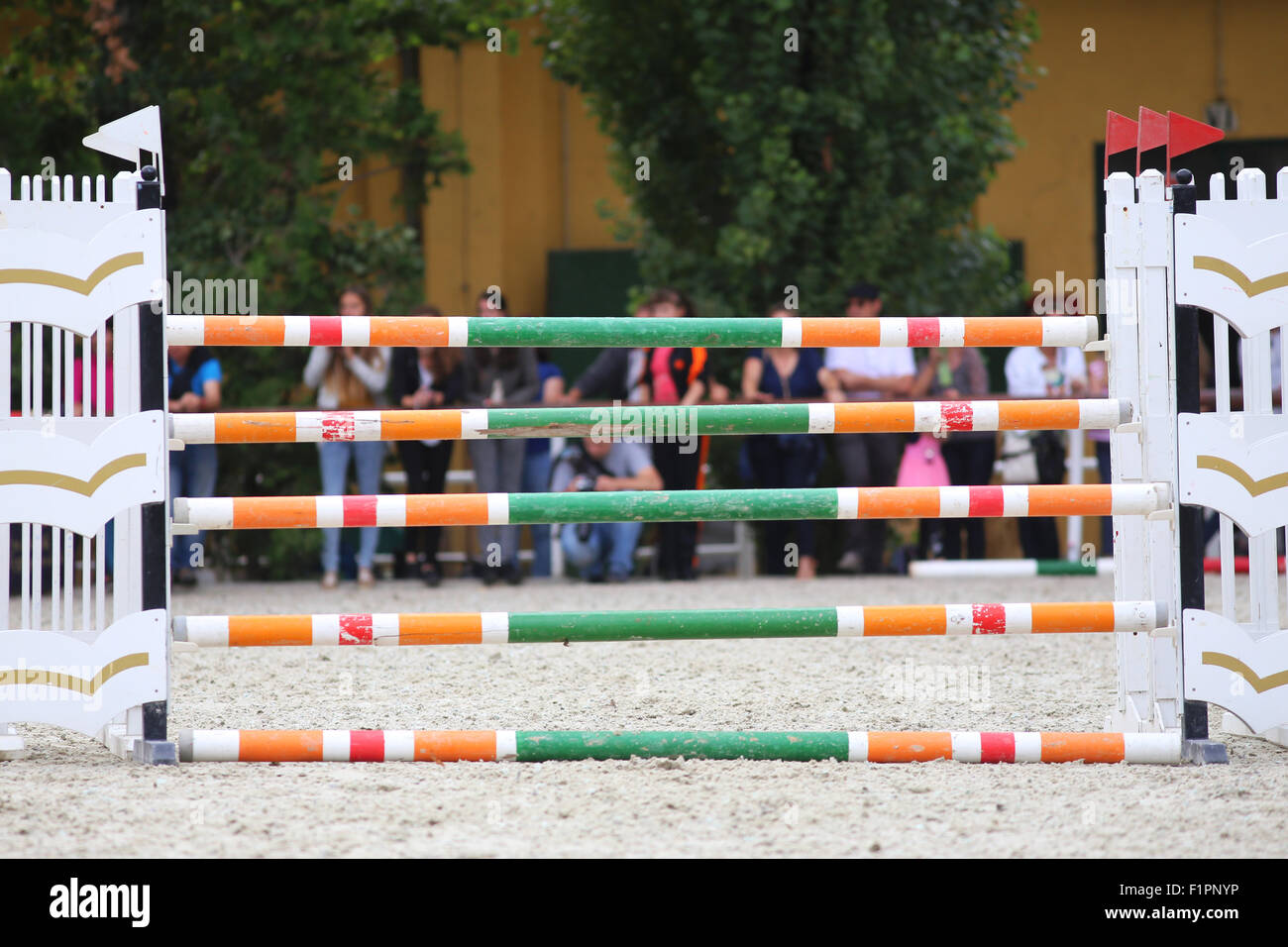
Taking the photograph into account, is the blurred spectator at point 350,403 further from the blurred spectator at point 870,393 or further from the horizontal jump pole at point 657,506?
the horizontal jump pole at point 657,506

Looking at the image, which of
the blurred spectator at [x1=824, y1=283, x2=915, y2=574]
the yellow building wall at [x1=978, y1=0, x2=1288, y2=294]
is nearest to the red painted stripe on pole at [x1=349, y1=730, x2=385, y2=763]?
the blurred spectator at [x1=824, y1=283, x2=915, y2=574]

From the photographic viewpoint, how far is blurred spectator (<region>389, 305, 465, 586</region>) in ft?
26.7

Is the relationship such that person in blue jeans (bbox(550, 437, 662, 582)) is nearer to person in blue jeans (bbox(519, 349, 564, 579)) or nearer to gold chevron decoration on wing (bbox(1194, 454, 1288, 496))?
person in blue jeans (bbox(519, 349, 564, 579))

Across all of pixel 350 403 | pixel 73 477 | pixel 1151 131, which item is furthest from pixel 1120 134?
pixel 350 403

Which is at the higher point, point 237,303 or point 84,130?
point 84,130

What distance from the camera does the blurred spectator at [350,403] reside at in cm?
793

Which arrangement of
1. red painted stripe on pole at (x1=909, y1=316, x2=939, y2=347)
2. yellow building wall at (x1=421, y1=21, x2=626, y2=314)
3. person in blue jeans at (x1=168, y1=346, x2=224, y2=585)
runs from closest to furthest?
red painted stripe on pole at (x1=909, y1=316, x2=939, y2=347), person in blue jeans at (x1=168, y1=346, x2=224, y2=585), yellow building wall at (x1=421, y1=21, x2=626, y2=314)

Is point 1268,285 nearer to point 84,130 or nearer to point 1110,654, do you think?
point 1110,654

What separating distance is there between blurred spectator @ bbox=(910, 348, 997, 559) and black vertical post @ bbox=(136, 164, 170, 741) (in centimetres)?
585

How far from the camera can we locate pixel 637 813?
9.12 ft

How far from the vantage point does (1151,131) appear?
3346mm
